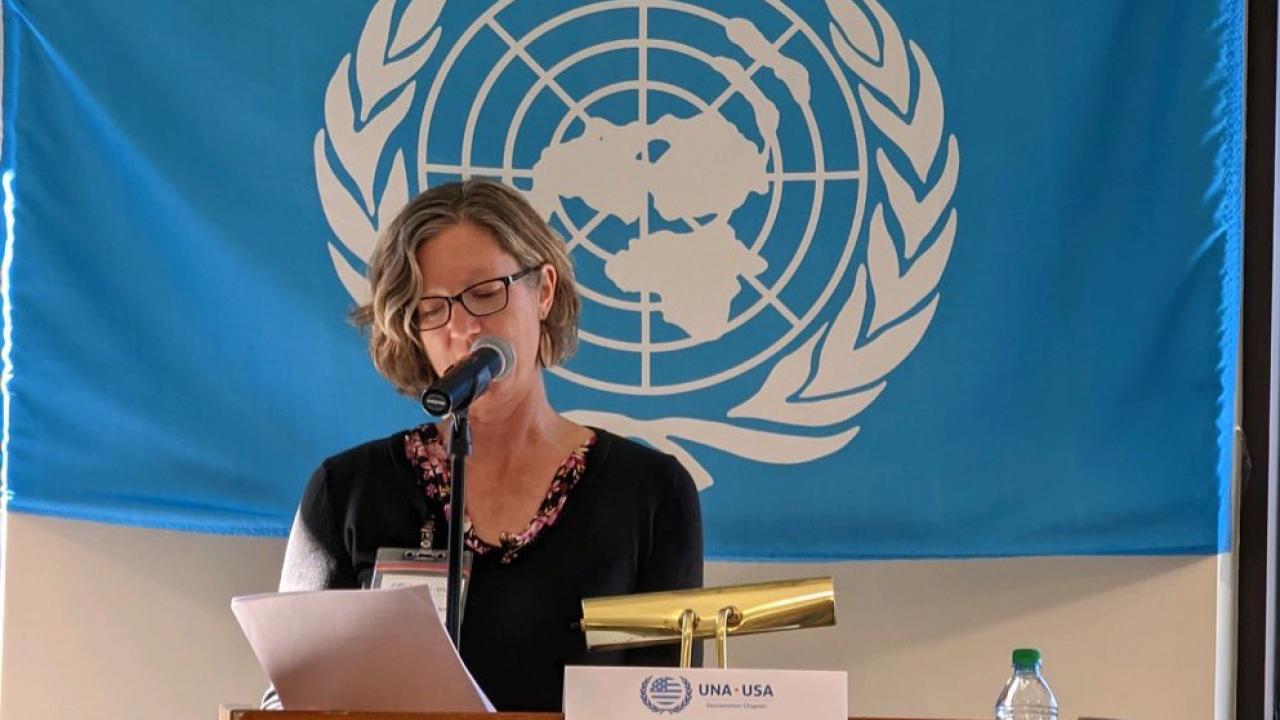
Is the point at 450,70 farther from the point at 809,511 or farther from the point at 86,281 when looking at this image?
the point at 809,511

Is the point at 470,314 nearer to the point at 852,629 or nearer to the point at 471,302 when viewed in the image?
the point at 471,302

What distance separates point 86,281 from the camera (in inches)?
115

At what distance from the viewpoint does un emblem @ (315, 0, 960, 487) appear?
2.89m

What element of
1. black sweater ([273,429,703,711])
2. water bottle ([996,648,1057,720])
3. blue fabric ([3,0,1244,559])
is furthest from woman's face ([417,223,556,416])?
water bottle ([996,648,1057,720])

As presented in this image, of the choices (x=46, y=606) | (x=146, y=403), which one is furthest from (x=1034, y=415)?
(x=46, y=606)

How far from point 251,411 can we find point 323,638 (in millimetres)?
1357

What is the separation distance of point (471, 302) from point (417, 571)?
384 mm

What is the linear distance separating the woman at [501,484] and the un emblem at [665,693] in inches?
30.9

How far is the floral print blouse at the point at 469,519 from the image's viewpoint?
7.50 feet

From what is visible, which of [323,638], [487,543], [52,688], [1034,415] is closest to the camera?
[323,638]

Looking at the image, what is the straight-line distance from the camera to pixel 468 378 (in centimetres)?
179

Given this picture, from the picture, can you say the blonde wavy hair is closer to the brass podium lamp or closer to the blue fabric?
the blue fabric

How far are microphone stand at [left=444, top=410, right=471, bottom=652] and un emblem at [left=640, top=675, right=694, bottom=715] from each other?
429 millimetres

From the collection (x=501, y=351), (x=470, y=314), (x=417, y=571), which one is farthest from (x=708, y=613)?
(x=470, y=314)
